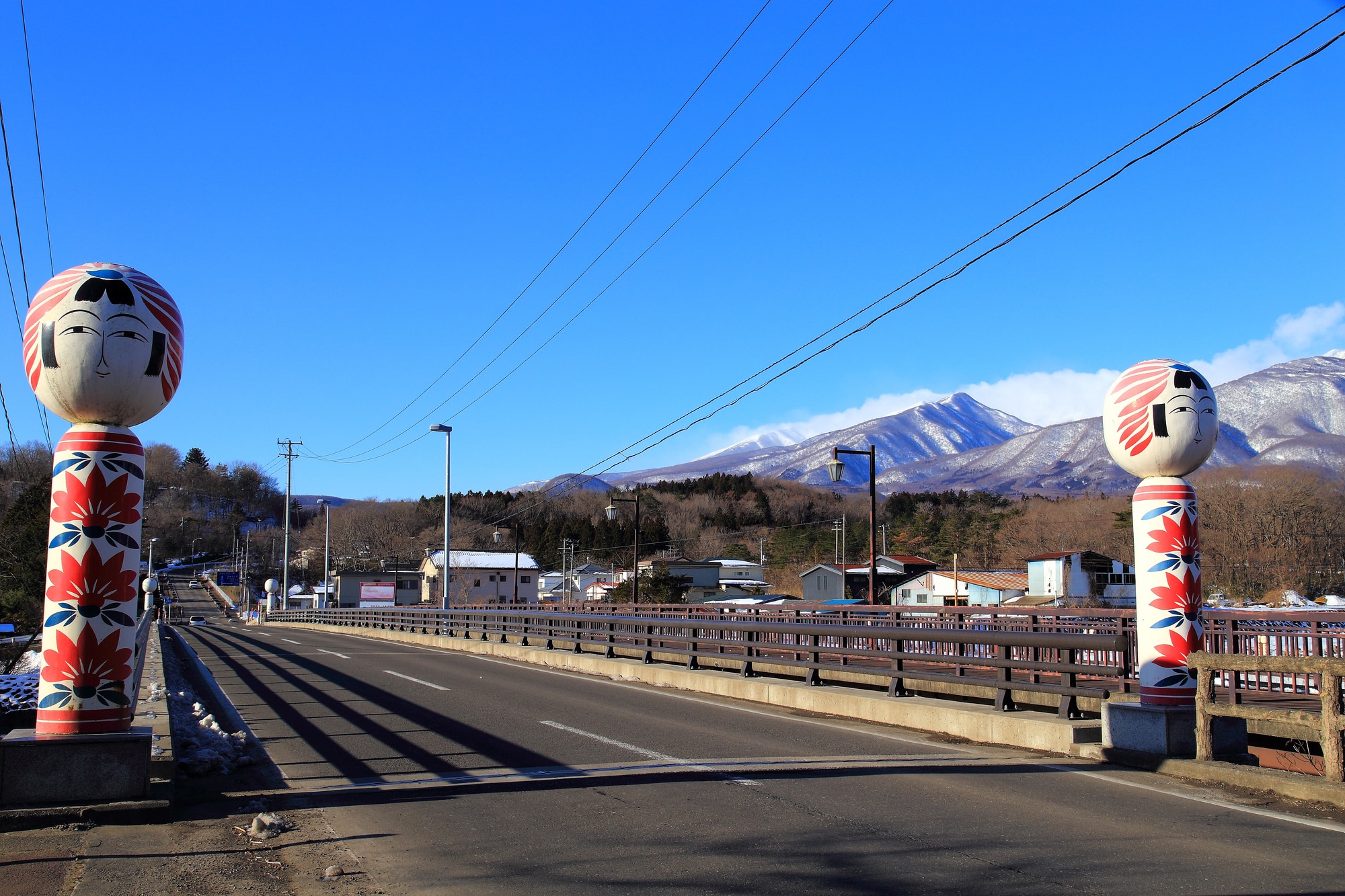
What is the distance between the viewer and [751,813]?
268 inches

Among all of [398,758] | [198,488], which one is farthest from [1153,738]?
[198,488]

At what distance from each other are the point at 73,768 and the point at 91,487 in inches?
72.5

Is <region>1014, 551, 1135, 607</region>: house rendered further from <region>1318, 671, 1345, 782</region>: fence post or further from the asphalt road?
<region>1318, 671, 1345, 782</region>: fence post

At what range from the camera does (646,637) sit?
60.0 ft

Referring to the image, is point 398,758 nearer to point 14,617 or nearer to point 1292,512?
point 14,617

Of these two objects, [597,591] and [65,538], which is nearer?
[65,538]

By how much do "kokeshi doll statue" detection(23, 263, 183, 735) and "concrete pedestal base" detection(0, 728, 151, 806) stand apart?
0.63ft

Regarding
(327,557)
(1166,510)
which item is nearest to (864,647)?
(1166,510)

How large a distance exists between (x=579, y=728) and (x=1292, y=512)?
7988 cm

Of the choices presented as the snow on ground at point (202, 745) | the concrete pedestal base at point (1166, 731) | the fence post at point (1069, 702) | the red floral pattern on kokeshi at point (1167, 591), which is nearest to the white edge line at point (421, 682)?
the snow on ground at point (202, 745)

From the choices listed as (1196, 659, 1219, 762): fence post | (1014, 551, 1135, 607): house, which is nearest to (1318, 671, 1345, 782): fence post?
(1196, 659, 1219, 762): fence post

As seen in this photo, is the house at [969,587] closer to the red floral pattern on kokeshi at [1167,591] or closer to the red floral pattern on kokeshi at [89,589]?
the red floral pattern on kokeshi at [1167,591]

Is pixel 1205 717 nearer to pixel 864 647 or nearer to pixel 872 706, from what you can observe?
pixel 872 706

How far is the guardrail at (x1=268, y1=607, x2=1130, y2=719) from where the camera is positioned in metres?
10.2
